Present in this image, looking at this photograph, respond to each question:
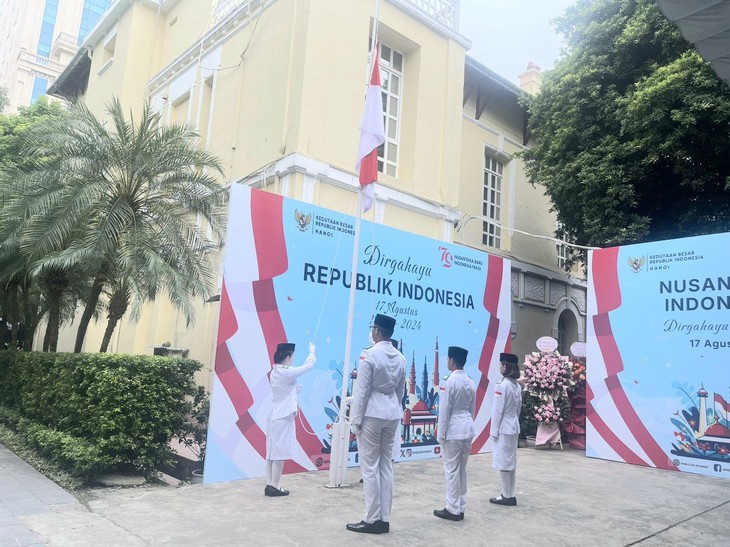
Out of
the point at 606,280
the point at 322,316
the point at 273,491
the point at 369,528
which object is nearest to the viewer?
the point at 369,528

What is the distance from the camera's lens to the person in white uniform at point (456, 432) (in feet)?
20.3

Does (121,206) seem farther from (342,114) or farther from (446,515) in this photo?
(446,515)

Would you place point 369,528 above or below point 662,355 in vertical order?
below

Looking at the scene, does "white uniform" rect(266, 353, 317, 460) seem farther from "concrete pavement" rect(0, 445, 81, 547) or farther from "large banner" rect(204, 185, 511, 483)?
"concrete pavement" rect(0, 445, 81, 547)

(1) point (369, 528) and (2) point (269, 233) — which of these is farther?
(2) point (269, 233)

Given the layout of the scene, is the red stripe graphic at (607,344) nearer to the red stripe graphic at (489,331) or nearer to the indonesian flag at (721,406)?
the indonesian flag at (721,406)

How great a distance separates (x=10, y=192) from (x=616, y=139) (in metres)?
13.5

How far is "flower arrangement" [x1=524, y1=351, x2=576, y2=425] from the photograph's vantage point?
39.9ft

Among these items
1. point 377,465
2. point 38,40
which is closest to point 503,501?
point 377,465

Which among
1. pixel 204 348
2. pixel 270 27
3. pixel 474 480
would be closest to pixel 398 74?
pixel 270 27

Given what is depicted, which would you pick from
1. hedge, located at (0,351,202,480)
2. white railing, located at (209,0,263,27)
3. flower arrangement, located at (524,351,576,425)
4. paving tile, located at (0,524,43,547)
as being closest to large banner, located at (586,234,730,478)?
flower arrangement, located at (524,351,576,425)

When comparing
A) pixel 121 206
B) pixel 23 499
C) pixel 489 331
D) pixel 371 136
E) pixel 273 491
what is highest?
pixel 371 136

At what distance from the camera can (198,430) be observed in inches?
305

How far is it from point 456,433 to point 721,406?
232 inches
